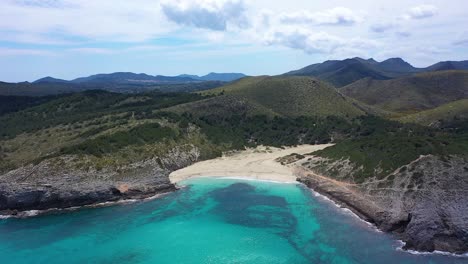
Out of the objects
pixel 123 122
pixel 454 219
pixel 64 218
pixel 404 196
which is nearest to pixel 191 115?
pixel 123 122

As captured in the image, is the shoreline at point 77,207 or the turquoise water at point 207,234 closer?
the turquoise water at point 207,234

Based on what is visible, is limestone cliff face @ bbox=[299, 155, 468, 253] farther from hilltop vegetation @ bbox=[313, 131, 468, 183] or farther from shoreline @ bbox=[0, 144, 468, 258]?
hilltop vegetation @ bbox=[313, 131, 468, 183]

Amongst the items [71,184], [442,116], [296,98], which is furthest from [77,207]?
[442,116]

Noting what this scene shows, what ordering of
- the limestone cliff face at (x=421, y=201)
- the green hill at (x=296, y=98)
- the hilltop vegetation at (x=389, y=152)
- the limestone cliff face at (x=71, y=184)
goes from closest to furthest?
the limestone cliff face at (x=421, y=201), the hilltop vegetation at (x=389, y=152), the limestone cliff face at (x=71, y=184), the green hill at (x=296, y=98)

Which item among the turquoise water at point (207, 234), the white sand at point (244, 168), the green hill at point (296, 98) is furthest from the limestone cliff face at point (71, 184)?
the green hill at point (296, 98)

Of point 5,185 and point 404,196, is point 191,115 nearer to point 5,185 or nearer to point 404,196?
point 5,185

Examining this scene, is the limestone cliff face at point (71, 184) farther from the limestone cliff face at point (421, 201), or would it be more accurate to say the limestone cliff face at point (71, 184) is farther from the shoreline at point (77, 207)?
the limestone cliff face at point (421, 201)

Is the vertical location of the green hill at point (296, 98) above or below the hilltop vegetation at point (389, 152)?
above
